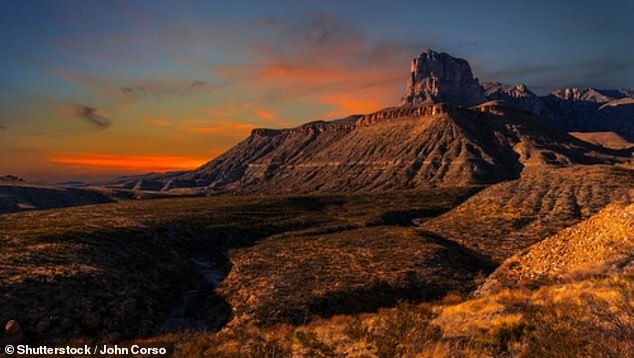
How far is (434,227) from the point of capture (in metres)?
58.8

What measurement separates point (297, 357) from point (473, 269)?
1022 inches

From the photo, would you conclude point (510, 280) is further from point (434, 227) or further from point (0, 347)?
point (434, 227)

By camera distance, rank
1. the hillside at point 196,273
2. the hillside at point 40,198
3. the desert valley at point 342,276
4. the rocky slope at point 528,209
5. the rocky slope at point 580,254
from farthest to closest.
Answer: the hillside at point 40,198, the rocky slope at point 528,209, the hillside at point 196,273, the rocky slope at point 580,254, the desert valley at point 342,276

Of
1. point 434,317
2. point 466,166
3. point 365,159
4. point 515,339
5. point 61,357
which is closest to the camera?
point 515,339

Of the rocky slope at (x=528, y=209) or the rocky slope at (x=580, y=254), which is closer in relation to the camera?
the rocky slope at (x=580, y=254)

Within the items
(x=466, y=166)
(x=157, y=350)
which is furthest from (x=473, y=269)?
(x=466, y=166)
